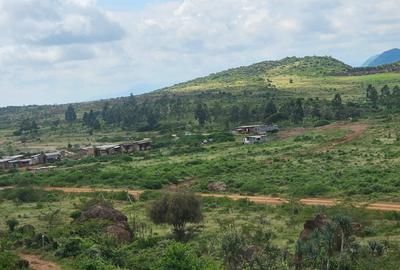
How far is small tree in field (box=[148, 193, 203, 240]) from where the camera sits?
3581 cm

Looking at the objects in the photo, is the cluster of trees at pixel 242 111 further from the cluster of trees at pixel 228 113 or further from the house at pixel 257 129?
the house at pixel 257 129

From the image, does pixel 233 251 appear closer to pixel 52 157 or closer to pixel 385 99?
pixel 52 157

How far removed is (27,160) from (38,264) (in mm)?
59290

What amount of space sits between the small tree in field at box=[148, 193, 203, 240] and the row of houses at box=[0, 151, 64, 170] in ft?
186

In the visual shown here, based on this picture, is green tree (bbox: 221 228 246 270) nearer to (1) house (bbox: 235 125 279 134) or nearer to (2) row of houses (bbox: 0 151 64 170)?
(2) row of houses (bbox: 0 151 64 170)

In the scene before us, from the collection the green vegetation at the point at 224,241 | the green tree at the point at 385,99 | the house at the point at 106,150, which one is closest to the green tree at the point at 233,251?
the green vegetation at the point at 224,241

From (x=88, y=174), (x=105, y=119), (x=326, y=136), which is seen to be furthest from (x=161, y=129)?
(x=88, y=174)

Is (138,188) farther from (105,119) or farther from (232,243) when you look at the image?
(105,119)

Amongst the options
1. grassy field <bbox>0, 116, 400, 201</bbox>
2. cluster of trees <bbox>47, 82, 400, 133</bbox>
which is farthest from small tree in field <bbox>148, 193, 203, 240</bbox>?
cluster of trees <bbox>47, 82, 400, 133</bbox>

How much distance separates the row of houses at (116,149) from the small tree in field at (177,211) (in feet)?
181

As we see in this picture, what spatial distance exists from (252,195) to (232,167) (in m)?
14.1

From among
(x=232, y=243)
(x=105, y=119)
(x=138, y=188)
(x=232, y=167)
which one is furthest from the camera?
(x=105, y=119)

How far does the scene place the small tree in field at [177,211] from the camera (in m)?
35.8

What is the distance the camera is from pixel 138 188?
59938mm
